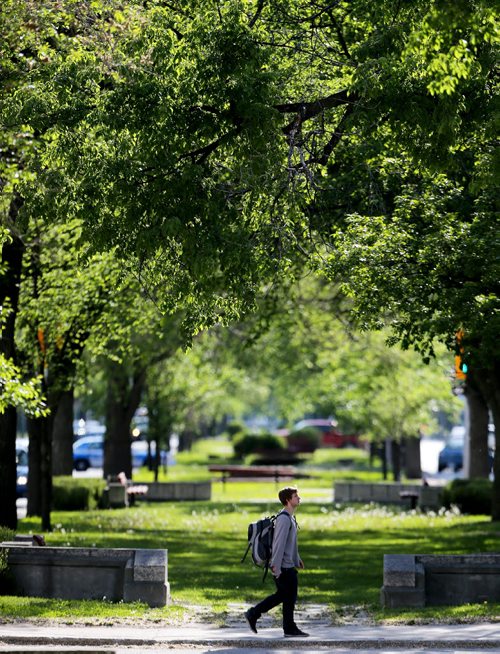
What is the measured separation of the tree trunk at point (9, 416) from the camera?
21.1m

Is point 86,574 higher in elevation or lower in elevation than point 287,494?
lower

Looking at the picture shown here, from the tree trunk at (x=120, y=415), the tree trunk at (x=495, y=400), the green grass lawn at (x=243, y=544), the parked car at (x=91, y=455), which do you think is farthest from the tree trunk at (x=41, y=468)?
the parked car at (x=91, y=455)

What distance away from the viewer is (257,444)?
201 feet

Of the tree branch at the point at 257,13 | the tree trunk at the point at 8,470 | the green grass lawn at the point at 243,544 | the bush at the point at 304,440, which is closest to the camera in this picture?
the tree branch at the point at 257,13

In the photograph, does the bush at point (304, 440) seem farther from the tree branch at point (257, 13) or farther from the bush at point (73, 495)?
the tree branch at point (257, 13)

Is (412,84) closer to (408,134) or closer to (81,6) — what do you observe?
(408,134)

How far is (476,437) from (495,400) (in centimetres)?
890

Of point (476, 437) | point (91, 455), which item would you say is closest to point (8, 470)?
point (476, 437)

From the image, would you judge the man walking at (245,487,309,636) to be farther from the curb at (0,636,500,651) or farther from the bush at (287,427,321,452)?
the bush at (287,427,321,452)

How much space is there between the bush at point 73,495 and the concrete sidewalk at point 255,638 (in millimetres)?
17956

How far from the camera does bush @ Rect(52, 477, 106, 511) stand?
32219 mm

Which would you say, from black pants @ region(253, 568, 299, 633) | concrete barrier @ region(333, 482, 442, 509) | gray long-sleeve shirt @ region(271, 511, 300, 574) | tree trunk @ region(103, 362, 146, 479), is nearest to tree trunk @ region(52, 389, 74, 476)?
tree trunk @ region(103, 362, 146, 479)

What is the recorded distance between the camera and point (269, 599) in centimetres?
1367

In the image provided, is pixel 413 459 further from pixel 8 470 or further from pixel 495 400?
pixel 8 470
